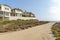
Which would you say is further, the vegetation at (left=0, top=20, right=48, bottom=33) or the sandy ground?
the vegetation at (left=0, top=20, right=48, bottom=33)

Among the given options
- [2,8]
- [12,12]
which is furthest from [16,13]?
[2,8]

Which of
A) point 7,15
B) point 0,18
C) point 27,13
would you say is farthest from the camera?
point 27,13

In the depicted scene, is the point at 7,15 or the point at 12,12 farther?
the point at 12,12

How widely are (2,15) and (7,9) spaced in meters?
7.59

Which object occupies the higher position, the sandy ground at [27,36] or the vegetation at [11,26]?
the sandy ground at [27,36]

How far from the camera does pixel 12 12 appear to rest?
75.9m

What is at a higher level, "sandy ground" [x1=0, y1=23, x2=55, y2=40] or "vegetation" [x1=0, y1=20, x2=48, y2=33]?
"sandy ground" [x1=0, y1=23, x2=55, y2=40]

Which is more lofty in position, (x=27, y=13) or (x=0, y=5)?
(x=0, y=5)

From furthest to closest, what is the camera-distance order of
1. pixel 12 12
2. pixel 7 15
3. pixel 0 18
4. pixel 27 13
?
1. pixel 27 13
2. pixel 12 12
3. pixel 7 15
4. pixel 0 18

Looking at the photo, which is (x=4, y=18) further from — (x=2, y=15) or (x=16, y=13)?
(x=16, y=13)

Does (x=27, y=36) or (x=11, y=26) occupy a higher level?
(x=27, y=36)

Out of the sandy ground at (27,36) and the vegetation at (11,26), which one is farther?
the vegetation at (11,26)

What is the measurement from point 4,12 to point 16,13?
53.0 feet

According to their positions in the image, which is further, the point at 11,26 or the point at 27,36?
the point at 11,26
